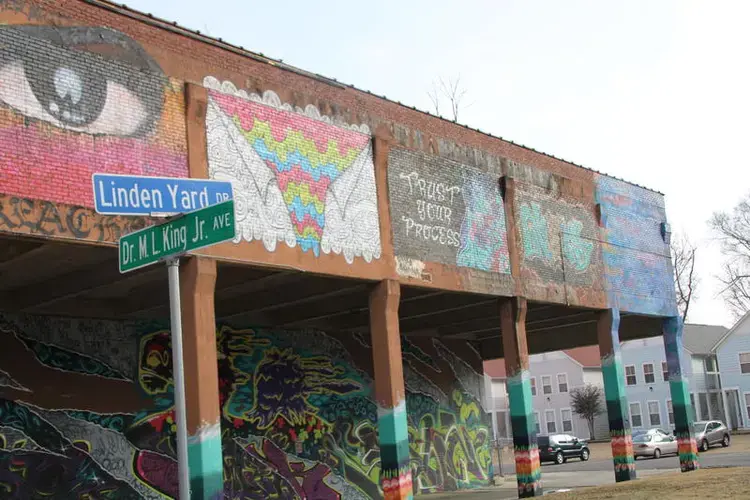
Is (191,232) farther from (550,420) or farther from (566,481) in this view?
(550,420)

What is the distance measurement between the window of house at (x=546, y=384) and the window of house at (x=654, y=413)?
7409 mm

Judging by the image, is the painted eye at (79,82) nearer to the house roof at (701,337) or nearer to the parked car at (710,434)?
the parked car at (710,434)

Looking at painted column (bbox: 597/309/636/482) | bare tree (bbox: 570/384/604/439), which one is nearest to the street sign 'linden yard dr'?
painted column (bbox: 597/309/636/482)

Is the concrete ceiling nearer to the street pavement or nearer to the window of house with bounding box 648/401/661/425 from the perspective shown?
the street pavement

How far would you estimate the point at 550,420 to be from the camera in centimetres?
6341

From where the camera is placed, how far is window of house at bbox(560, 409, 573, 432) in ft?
204

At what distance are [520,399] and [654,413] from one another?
4266 centimetres

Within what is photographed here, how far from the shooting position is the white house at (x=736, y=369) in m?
57.2

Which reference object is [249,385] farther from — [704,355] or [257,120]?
[704,355]

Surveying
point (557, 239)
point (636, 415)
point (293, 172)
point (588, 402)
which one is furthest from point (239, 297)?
point (636, 415)

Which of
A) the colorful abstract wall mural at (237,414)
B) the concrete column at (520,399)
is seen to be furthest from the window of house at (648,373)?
the concrete column at (520,399)

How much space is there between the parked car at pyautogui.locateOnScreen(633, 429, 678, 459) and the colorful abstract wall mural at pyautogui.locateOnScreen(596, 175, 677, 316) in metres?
14.6

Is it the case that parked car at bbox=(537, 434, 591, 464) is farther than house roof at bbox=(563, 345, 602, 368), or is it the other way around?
house roof at bbox=(563, 345, 602, 368)

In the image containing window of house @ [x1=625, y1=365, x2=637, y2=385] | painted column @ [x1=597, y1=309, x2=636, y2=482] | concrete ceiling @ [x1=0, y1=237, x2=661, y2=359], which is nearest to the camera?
concrete ceiling @ [x1=0, y1=237, x2=661, y2=359]
